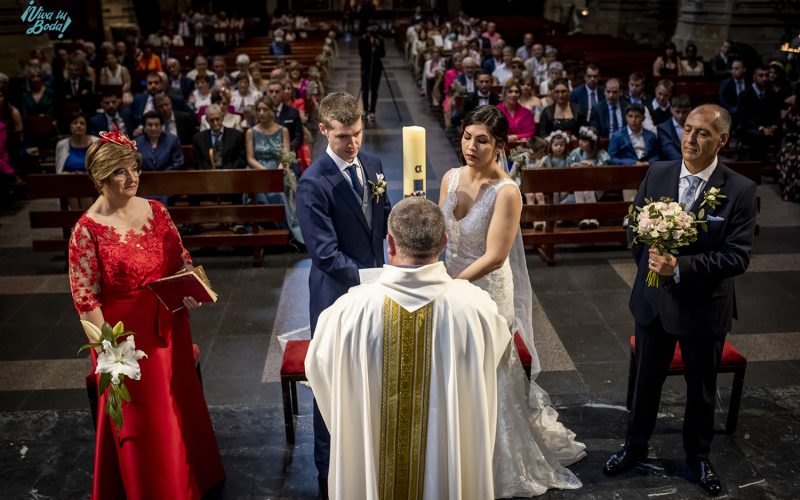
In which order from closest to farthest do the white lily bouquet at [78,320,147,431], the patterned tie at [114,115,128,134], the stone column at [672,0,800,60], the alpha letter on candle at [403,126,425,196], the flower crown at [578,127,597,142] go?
1. the alpha letter on candle at [403,126,425,196]
2. the white lily bouquet at [78,320,147,431]
3. the flower crown at [578,127,597,142]
4. the patterned tie at [114,115,128,134]
5. the stone column at [672,0,800,60]

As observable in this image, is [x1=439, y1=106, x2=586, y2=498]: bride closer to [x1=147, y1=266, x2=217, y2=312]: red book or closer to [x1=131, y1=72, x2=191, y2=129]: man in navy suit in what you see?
[x1=147, y1=266, x2=217, y2=312]: red book

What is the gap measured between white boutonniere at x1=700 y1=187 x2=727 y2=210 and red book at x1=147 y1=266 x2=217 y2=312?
7.28 ft

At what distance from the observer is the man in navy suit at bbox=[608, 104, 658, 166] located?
765 cm

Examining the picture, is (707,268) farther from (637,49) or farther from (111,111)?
(637,49)

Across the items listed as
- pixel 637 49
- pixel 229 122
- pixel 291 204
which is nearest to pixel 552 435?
pixel 291 204

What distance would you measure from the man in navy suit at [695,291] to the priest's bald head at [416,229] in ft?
4.33

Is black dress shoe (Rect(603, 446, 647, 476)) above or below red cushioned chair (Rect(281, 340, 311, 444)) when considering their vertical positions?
below

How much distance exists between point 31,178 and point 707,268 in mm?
6159

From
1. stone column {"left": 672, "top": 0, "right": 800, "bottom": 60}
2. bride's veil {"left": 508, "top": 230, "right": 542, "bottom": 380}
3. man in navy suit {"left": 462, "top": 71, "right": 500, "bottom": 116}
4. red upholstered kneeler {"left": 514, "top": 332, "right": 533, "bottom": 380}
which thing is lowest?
red upholstered kneeler {"left": 514, "top": 332, "right": 533, "bottom": 380}

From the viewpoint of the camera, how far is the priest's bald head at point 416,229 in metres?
2.46

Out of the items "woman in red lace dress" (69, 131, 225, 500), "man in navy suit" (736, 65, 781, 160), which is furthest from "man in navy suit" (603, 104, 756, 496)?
"man in navy suit" (736, 65, 781, 160)

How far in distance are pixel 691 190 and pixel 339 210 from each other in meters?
1.64

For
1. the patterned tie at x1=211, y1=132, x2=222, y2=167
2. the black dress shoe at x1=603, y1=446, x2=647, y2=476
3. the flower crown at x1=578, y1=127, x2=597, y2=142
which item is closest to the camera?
the black dress shoe at x1=603, y1=446, x2=647, y2=476

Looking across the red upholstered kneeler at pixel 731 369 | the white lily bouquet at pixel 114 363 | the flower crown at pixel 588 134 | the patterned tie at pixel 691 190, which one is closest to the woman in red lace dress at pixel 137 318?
the white lily bouquet at pixel 114 363
